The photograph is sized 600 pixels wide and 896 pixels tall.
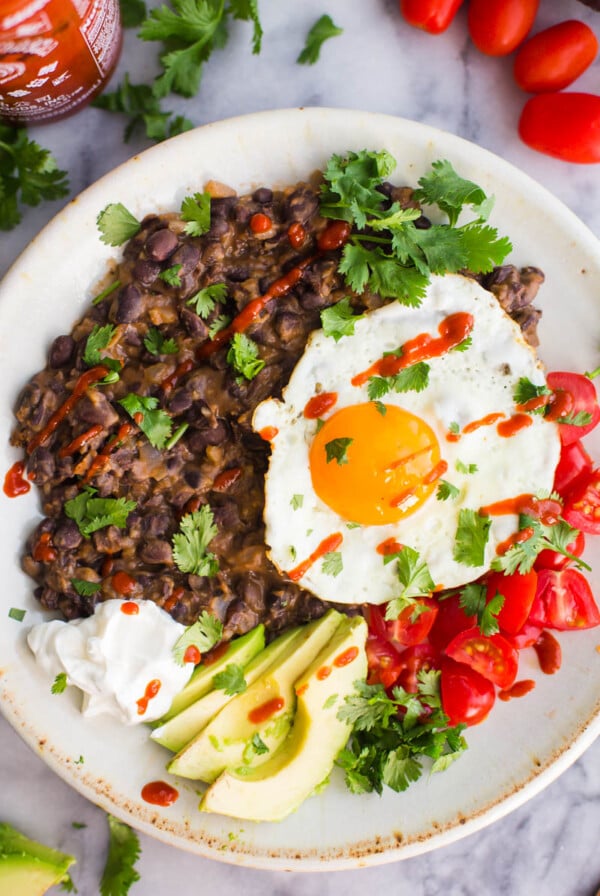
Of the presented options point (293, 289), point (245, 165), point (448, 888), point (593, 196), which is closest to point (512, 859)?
point (448, 888)

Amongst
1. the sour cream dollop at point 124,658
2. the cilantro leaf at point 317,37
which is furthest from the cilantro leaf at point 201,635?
the cilantro leaf at point 317,37

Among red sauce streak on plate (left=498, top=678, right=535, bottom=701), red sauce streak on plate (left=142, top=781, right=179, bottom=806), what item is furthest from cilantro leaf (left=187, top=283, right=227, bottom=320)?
red sauce streak on plate (left=498, top=678, right=535, bottom=701)

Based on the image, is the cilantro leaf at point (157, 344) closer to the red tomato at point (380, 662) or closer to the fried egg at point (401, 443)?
the fried egg at point (401, 443)

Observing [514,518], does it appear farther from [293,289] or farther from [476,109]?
[476,109]

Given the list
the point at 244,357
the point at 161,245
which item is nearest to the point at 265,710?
the point at 244,357

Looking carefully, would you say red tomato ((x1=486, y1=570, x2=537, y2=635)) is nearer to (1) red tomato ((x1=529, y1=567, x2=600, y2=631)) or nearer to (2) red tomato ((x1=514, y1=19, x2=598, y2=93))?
(1) red tomato ((x1=529, y1=567, x2=600, y2=631))

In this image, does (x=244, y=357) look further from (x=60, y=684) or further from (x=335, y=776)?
(x=335, y=776)
